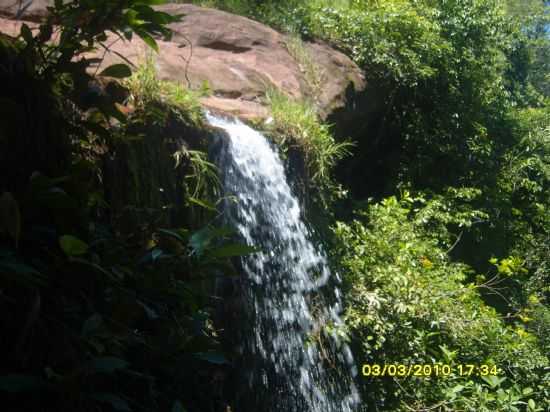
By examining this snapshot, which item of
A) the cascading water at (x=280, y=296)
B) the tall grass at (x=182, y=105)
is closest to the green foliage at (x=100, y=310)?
the tall grass at (x=182, y=105)

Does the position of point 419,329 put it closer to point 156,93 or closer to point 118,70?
point 156,93

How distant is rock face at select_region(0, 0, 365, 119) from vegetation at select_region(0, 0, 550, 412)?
0.24 meters

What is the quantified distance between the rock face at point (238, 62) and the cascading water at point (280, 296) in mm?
745

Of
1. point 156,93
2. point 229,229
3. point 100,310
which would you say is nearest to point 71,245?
point 100,310

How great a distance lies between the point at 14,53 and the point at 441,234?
18.4 ft

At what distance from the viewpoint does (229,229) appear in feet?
7.31

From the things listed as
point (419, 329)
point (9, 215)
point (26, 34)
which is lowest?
point (419, 329)

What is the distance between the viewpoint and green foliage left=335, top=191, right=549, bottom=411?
4477mm

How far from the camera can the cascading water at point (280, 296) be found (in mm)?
3703

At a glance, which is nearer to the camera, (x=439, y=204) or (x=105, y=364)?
(x=105, y=364)

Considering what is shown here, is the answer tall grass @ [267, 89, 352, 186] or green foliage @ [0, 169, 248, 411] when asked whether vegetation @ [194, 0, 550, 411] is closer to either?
tall grass @ [267, 89, 352, 186]

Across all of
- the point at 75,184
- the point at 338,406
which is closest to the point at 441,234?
the point at 338,406

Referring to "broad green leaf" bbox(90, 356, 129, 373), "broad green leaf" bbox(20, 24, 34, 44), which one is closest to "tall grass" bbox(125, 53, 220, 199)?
"broad green leaf" bbox(20, 24, 34, 44)

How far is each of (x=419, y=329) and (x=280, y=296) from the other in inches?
56.6
